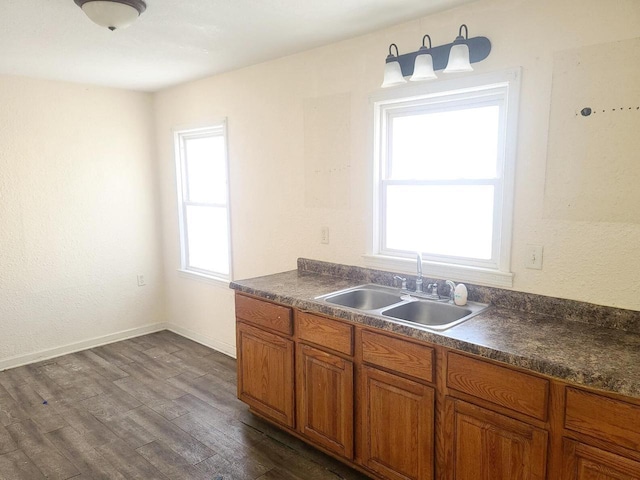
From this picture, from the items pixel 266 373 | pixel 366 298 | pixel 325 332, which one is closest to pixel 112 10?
pixel 325 332

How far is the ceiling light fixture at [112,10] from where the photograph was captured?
2076 mm

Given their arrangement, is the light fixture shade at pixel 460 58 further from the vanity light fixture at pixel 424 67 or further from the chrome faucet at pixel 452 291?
the chrome faucet at pixel 452 291

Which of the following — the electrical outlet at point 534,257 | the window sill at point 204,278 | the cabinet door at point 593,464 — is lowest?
the cabinet door at point 593,464

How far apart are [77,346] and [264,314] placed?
8.43 ft

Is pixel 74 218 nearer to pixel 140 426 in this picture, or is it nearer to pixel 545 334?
pixel 140 426

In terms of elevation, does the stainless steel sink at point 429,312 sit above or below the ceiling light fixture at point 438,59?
below

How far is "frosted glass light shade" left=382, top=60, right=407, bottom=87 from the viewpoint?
2.40m

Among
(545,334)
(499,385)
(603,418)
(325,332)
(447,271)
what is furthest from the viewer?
(447,271)

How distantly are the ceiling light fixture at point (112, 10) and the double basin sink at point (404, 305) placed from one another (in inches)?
69.2

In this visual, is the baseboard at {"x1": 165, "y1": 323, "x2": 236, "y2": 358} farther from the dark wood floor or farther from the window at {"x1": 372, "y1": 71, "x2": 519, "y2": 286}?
the window at {"x1": 372, "y1": 71, "x2": 519, "y2": 286}

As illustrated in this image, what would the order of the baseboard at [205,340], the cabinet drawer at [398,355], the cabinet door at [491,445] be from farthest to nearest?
the baseboard at [205,340]
the cabinet drawer at [398,355]
the cabinet door at [491,445]

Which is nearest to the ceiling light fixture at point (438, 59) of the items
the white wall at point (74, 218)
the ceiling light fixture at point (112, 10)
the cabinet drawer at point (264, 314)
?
the ceiling light fixture at point (112, 10)

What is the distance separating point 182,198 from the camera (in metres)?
4.48

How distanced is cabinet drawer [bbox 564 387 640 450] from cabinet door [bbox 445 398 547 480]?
15 cm
